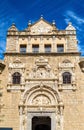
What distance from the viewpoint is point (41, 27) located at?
34.8 metres

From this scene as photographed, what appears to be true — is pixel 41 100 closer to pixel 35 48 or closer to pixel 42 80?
pixel 42 80

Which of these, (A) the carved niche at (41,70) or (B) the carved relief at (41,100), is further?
(A) the carved niche at (41,70)

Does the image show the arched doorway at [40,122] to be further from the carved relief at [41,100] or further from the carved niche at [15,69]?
the carved niche at [15,69]

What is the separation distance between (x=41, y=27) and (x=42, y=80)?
20.0ft

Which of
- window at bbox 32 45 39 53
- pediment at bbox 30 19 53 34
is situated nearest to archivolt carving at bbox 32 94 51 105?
window at bbox 32 45 39 53

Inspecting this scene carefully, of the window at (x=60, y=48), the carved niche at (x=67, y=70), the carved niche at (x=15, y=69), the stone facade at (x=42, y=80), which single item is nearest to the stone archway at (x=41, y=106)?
the stone facade at (x=42, y=80)

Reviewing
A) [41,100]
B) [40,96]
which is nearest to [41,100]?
[41,100]

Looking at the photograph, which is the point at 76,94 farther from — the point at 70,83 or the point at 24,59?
the point at 24,59

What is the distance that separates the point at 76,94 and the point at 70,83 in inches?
49.6

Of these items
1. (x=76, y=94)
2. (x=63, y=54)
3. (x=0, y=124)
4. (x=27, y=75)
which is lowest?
(x=0, y=124)

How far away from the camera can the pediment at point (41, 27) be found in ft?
113

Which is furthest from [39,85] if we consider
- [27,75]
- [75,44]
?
[75,44]

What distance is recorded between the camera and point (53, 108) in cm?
3131

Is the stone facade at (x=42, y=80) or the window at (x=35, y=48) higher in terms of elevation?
the window at (x=35, y=48)
